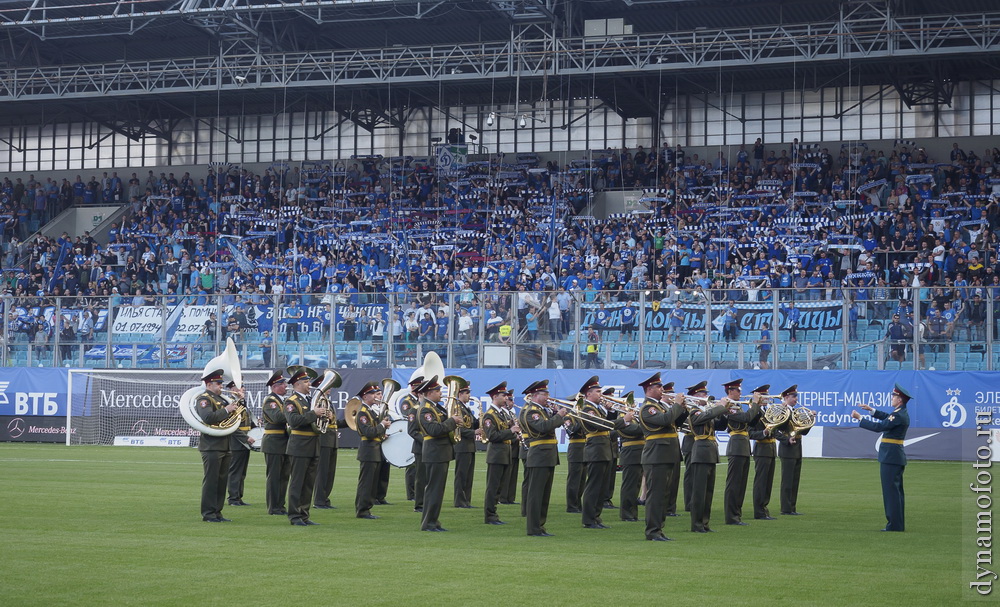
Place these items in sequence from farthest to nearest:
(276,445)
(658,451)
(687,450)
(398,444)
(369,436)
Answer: (398,444)
(687,450)
(369,436)
(276,445)
(658,451)

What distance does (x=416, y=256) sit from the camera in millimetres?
38531

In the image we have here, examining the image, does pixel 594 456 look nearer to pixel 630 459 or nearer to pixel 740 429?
pixel 630 459

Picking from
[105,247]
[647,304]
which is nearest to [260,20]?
[105,247]

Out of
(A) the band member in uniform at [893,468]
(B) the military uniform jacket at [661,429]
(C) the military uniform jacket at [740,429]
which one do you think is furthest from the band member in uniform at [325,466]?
(A) the band member in uniform at [893,468]

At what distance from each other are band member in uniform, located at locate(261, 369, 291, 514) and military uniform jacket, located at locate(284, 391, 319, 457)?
30 cm

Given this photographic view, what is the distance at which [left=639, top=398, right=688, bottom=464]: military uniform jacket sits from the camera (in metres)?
13.1

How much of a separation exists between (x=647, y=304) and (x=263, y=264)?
16.3 m

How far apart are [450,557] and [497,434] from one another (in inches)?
127

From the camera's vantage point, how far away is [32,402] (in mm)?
31812

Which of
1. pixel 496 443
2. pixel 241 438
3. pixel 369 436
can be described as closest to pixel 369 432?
pixel 369 436

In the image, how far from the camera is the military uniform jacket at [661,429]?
1312 centimetres

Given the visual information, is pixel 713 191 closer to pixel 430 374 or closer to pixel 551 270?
pixel 551 270

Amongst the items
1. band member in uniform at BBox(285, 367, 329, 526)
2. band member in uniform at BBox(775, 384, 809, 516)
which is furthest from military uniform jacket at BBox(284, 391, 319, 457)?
band member in uniform at BBox(775, 384, 809, 516)

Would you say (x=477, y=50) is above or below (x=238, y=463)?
above
